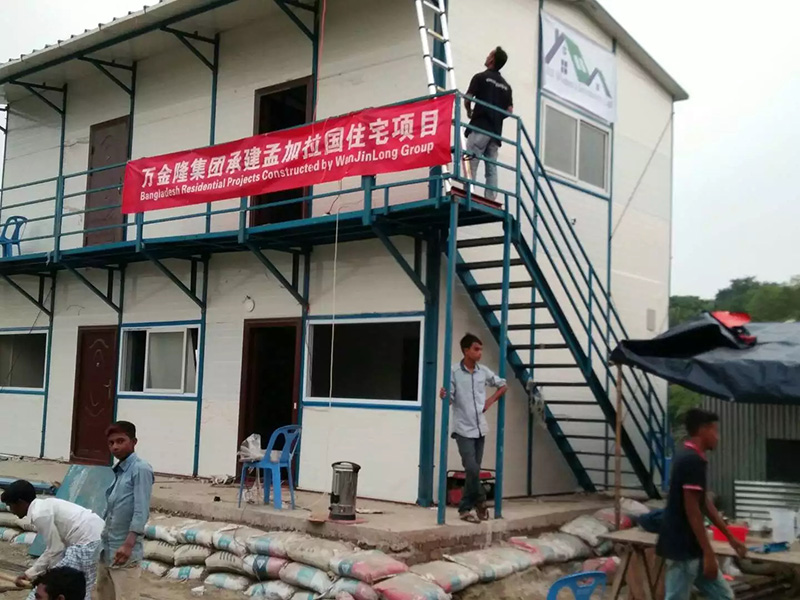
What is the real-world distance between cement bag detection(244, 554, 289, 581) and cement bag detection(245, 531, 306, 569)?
1.9 inches

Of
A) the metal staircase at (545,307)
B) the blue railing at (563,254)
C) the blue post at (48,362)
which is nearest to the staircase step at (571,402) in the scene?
the metal staircase at (545,307)

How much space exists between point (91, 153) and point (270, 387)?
5215 mm

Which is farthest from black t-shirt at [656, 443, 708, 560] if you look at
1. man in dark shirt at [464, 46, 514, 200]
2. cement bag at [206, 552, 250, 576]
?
man in dark shirt at [464, 46, 514, 200]

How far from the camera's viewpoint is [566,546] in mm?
9617

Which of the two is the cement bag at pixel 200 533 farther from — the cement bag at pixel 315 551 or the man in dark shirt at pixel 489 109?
the man in dark shirt at pixel 489 109

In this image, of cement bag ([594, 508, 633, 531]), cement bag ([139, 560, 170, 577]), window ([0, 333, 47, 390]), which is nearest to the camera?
cement bag ([139, 560, 170, 577])

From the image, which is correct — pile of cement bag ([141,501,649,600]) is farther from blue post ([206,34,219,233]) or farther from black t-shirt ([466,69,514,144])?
blue post ([206,34,219,233])

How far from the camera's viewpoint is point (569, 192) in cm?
1291

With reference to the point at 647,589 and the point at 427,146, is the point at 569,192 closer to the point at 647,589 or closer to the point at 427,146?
the point at 427,146

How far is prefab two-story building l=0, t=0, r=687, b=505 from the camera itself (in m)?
10.8

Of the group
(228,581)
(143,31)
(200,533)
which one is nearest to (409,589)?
(228,581)

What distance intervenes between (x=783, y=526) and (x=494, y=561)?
8.47 feet

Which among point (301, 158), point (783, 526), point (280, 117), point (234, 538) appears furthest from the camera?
point (280, 117)

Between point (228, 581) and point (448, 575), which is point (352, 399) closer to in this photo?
point (228, 581)
